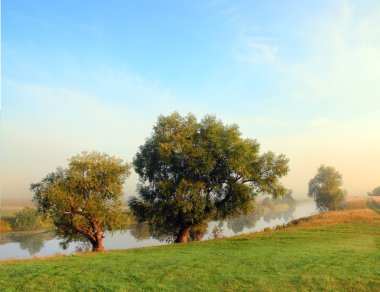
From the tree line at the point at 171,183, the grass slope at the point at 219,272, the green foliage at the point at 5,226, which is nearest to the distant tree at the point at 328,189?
the tree line at the point at 171,183

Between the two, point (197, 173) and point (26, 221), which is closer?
point (197, 173)

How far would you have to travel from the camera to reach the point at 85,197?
34.9 metres

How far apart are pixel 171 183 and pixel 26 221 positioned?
7104 cm

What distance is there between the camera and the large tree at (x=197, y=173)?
1406 inches

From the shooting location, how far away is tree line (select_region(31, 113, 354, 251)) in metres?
34.0

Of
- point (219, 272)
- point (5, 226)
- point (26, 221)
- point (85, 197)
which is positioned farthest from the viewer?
point (26, 221)

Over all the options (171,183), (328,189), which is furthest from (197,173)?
(328,189)

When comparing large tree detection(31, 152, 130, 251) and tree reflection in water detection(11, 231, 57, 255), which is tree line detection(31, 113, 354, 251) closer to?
large tree detection(31, 152, 130, 251)

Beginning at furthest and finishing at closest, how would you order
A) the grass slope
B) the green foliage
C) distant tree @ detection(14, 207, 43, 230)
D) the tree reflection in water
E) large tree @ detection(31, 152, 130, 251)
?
distant tree @ detection(14, 207, 43, 230) → the green foliage → the tree reflection in water → large tree @ detection(31, 152, 130, 251) → the grass slope

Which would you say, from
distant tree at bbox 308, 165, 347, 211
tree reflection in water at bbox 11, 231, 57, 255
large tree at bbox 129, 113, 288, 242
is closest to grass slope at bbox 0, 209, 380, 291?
large tree at bbox 129, 113, 288, 242

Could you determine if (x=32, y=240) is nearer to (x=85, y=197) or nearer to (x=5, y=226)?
(x=5, y=226)

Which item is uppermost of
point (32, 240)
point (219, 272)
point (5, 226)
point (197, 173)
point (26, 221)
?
point (197, 173)

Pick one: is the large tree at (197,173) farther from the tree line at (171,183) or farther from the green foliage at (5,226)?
the green foliage at (5,226)

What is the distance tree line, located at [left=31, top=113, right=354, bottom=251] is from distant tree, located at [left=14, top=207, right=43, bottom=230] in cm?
6182
